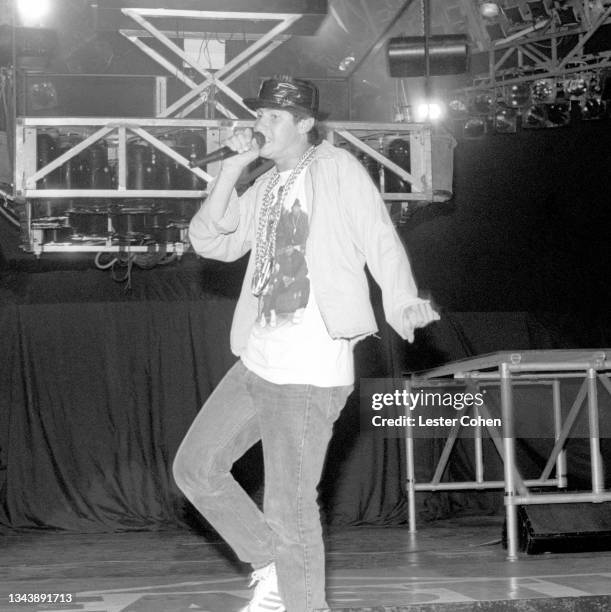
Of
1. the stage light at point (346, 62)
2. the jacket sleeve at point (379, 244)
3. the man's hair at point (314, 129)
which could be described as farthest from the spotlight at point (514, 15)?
the jacket sleeve at point (379, 244)

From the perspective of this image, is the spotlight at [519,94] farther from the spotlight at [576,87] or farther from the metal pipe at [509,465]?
the metal pipe at [509,465]

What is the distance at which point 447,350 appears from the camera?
680 centimetres

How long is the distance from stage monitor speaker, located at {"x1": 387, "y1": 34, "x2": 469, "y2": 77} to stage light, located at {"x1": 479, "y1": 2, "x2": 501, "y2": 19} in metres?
1.33

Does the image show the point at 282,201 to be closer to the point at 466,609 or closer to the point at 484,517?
the point at 466,609

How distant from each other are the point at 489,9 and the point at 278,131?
17.7 feet

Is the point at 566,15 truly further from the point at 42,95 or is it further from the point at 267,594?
the point at 267,594

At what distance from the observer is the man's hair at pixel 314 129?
262cm

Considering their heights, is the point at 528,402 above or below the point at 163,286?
below

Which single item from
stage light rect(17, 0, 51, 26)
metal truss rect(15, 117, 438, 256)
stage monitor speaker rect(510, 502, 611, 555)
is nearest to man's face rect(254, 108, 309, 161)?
stage monitor speaker rect(510, 502, 611, 555)

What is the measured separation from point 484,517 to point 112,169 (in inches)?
140

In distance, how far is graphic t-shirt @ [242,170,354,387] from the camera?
2412 mm

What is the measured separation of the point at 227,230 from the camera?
2.64 metres

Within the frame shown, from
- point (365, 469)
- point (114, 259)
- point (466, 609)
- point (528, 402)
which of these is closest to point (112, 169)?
point (114, 259)

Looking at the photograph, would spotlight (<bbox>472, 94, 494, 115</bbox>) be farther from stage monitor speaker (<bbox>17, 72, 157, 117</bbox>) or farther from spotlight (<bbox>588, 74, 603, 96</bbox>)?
stage monitor speaker (<bbox>17, 72, 157, 117</bbox>)
